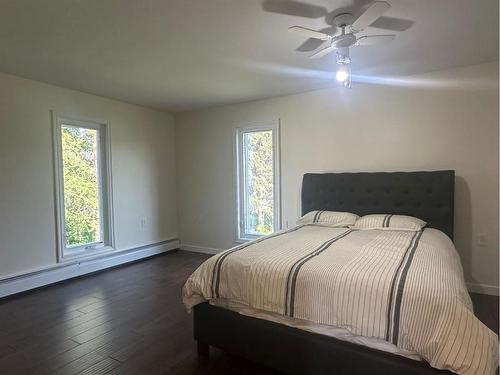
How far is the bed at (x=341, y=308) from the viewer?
135 cm

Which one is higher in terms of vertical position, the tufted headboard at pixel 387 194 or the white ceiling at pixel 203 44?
the white ceiling at pixel 203 44

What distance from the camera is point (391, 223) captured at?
3006mm

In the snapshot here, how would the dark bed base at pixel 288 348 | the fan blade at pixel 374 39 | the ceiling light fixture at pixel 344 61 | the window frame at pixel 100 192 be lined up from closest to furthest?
the dark bed base at pixel 288 348, the fan blade at pixel 374 39, the ceiling light fixture at pixel 344 61, the window frame at pixel 100 192

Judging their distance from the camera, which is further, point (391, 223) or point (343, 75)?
point (391, 223)

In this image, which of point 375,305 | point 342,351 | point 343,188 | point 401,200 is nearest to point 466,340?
point 375,305

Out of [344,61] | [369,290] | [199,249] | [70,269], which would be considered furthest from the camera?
[199,249]

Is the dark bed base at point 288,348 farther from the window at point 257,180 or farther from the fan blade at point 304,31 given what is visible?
the window at point 257,180

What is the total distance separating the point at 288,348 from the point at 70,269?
3102mm

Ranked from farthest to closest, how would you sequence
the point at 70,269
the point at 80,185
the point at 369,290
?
the point at 80,185 < the point at 70,269 < the point at 369,290

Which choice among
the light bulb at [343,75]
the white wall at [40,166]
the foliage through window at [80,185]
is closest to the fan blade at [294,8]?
the light bulb at [343,75]

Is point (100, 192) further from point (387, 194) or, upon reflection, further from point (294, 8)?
point (387, 194)

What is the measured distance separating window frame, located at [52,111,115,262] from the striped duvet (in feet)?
7.81

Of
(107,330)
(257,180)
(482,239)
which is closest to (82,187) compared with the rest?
(107,330)

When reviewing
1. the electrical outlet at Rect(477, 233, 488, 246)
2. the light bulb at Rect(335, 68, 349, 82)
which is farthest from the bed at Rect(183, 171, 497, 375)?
the light bulb at Rect(335, 68, 349, 82)
